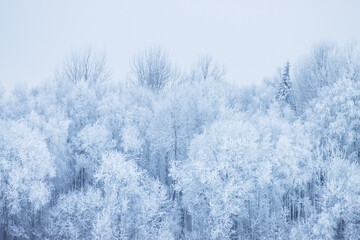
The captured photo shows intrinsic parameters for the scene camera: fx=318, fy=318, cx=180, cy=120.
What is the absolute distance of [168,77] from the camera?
52.3 meters

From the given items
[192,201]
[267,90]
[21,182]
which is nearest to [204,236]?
[192,201]

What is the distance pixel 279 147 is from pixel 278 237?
6.33 metres

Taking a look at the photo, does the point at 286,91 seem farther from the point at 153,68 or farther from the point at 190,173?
the point at 190,173

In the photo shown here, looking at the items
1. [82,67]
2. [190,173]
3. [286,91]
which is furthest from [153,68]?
[190,173]

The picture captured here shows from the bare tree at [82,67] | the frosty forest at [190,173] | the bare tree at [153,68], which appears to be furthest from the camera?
the bare tree at [153,68]

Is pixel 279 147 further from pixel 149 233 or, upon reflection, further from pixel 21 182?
pixel 21 182

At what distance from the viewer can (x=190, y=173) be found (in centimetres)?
2380

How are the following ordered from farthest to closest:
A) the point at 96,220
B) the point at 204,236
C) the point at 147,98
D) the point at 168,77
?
the point at 168,77 < the point at 147,98 < the point at 204,236 < the point at 96,220

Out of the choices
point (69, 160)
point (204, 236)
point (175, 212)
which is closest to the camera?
point (204, 236)

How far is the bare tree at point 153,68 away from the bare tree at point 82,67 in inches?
241

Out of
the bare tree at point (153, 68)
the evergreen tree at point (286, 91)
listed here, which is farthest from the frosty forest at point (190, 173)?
the bare tree at point (153, 68)

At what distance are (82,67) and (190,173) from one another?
3179cm

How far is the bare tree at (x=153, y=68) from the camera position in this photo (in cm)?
5178

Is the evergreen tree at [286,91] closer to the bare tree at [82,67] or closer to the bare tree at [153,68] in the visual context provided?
the bare tree at [153,68]
